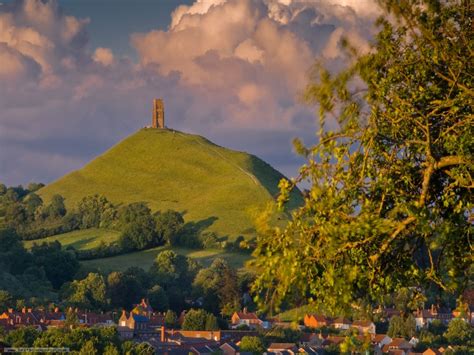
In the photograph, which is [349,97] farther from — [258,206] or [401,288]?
[401,288]

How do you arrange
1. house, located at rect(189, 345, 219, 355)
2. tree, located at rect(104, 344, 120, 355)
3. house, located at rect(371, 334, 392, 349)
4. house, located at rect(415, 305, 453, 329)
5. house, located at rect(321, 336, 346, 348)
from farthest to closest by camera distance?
house, located at rect(415, 305, 453, 329)
house, located at rect(371, 334, 392, 349)
house, located at rect(321, 336, 346, 348)
house, located at rect(189, 345, 219, 355)
tree, located at rect(104, 344, 120, 355)

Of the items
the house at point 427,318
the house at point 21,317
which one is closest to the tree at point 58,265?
the house at point 21,317

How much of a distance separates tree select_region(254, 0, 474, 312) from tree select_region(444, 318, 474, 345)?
122853 mm

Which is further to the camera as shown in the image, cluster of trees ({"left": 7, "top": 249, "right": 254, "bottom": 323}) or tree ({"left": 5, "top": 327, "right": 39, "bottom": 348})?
cluster of trees ({"left": 7, "top": 249, "right": 254, "bottom": 323})

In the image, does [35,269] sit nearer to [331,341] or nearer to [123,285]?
[123,285]

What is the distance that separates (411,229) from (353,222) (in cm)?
84

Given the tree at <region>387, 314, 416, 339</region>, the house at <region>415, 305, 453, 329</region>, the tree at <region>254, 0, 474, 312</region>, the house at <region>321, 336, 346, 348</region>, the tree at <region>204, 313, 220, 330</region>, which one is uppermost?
the house at <region>415, 305, 453, 329</region>

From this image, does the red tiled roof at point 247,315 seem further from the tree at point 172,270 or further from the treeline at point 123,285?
the tree at point 172,270

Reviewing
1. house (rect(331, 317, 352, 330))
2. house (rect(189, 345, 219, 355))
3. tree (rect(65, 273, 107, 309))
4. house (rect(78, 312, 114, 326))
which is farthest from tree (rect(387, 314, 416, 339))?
tree (rect(65, 273, 107, 309))

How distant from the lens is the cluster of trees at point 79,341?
10112 cm

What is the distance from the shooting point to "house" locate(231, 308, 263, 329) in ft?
508

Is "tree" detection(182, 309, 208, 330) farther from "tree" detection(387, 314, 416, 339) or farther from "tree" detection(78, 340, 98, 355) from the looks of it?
"tree" detection(78, 340, 98, 355)

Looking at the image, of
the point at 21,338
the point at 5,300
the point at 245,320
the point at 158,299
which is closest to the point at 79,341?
the point at 21,338

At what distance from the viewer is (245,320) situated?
15700cm
